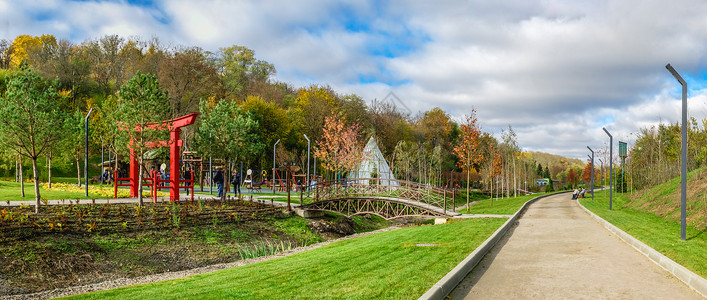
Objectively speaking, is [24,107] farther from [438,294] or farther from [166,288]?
[438,294]

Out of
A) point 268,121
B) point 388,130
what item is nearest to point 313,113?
point 268,121

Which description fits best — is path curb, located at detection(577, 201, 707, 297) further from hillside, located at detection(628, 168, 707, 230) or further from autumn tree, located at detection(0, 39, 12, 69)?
autumn tree, located at detection(0, 39, 12, 69)

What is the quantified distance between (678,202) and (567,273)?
700 inches

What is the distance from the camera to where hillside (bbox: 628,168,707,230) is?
58.4ft

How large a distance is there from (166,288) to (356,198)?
20.8 meters

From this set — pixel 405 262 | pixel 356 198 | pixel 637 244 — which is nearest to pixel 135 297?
pixel 405 262

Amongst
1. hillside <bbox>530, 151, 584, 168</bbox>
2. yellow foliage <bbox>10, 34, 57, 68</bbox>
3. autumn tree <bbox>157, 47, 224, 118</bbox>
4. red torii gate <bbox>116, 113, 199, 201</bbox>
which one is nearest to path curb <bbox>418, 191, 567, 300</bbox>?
red torii gate <bbox>116, 113, 199, 201</bbox>

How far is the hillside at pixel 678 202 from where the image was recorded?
1781 cm

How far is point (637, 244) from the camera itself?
40.2ft

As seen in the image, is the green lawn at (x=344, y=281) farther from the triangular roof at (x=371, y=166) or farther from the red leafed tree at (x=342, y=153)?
the triangular roof at (x=371, y=166)

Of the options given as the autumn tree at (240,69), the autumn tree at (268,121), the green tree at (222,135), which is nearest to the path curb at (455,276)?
the green tree at (222,135)

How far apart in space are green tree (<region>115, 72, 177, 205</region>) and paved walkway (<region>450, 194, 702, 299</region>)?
16.0 metres

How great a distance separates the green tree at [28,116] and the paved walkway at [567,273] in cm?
1673

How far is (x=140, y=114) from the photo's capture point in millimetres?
21250
